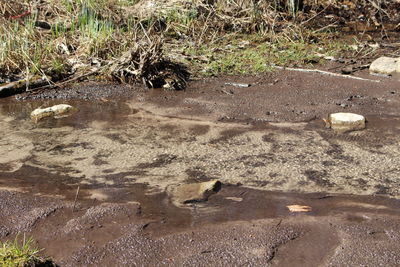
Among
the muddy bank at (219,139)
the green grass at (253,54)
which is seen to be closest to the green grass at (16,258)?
the muddy bank at (219,139)

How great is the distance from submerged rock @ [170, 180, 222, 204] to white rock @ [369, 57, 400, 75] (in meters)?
3.46

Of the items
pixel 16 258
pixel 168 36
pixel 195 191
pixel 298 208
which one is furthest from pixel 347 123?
pixel 168 36

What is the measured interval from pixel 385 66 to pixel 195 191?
3706 mm

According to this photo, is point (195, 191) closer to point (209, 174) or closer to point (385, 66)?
point (209, 174)

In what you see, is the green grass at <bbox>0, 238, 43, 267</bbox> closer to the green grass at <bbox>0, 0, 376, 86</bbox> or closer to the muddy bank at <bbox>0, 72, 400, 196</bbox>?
the muddy bank at <bbox>0, 72, 400, 196</bbox>

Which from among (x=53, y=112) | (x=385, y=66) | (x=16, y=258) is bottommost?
(x=385, y=66)

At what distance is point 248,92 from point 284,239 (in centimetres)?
303

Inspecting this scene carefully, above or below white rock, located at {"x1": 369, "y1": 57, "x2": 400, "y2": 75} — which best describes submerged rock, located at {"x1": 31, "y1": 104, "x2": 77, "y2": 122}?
above

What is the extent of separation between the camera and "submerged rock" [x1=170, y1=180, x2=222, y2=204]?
3.83 meters

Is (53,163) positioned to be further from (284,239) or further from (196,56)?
(196,56)

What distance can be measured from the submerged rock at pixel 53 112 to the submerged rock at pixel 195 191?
6.78ft

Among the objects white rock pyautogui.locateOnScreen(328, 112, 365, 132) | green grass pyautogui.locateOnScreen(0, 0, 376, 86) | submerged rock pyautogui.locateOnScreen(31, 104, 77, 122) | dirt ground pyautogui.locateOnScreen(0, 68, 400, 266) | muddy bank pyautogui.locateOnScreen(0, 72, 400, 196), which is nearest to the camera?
dirt ground pyautogui.locateOnScreen(0, 68, 400, 266)

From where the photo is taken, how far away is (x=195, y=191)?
3.90m

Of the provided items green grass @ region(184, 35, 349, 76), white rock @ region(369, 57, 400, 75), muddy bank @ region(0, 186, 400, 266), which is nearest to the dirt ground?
A: muddy bank @ region(0, 186, 400, 266)
